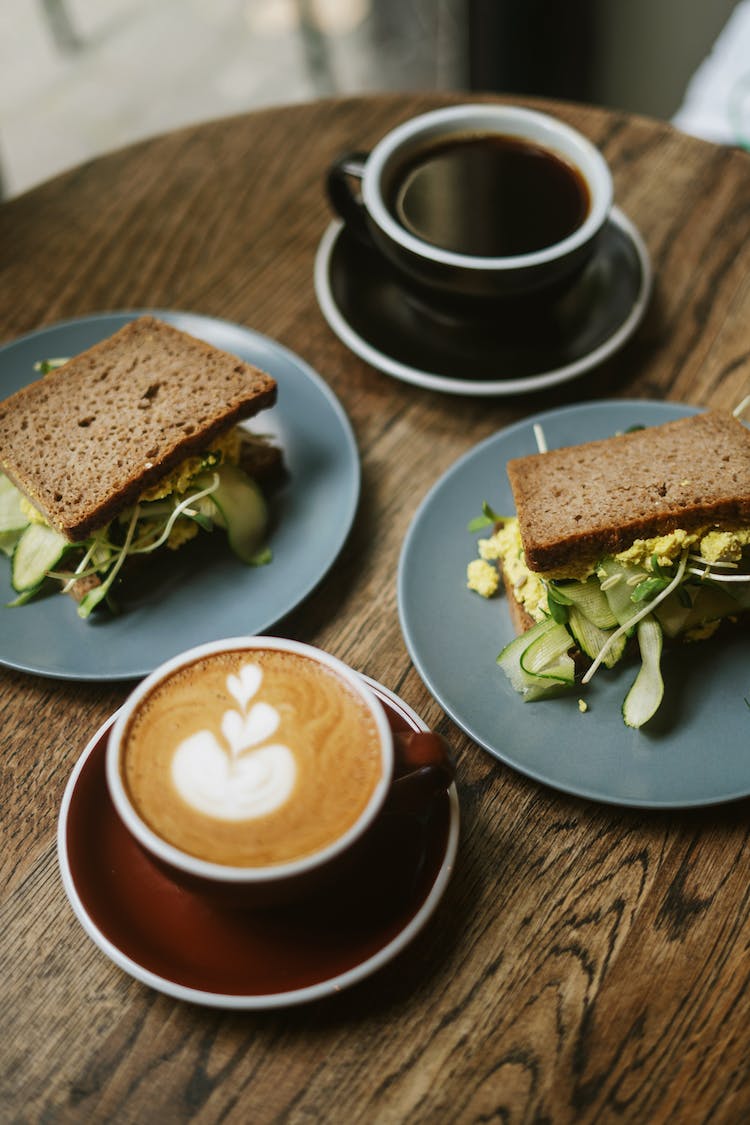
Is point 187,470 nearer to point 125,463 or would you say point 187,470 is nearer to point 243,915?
point 125,463

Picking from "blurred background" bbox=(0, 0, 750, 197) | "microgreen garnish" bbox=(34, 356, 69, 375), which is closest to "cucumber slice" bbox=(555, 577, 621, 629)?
"microgreen garnish" bbox=(34, 356, 69, 375)

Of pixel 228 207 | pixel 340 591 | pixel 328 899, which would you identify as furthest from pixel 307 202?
pixel 328 899

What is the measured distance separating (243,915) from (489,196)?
1.08m

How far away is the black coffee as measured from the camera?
55.7 inches

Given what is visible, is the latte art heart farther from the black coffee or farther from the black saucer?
the black coffee

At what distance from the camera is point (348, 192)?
151 cm

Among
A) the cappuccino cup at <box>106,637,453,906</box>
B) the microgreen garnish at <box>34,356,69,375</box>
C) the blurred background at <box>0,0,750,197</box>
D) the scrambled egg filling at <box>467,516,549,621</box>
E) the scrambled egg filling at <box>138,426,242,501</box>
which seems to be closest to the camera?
A: the cappuccino cup at <box>106,637,453,906</box>

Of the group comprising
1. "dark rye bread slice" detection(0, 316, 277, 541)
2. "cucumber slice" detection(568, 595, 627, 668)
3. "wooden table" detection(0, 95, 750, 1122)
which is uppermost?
"dark rye bread slice" detection(0, 316, 277, 541)

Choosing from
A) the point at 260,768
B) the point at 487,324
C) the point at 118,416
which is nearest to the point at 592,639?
the point at 260,768

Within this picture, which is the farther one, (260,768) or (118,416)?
(118,416)

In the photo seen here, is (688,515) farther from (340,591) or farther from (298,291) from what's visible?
(298,291)

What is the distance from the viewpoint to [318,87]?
370cm

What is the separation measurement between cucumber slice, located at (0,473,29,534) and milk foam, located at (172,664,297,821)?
0.50 m

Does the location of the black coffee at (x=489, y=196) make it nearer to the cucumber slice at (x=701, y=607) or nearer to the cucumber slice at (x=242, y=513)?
the cucumber slice at (x=242, y=513)
